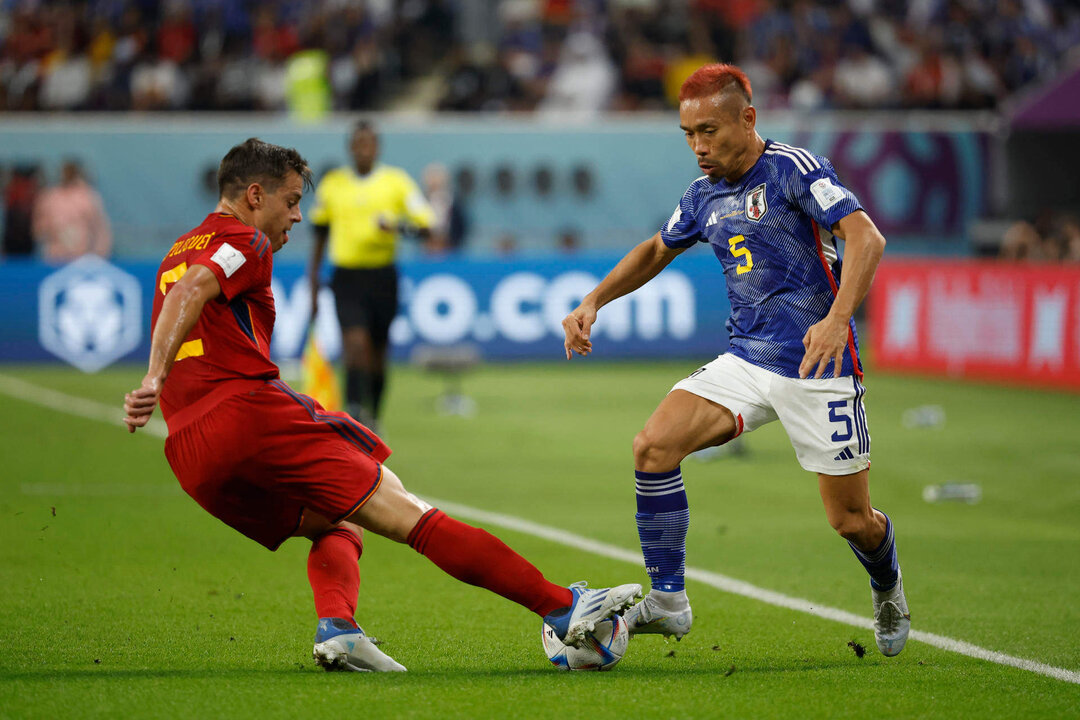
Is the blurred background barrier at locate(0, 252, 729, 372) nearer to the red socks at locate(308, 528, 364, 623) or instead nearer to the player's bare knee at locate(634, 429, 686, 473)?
the red socks at locate(308, 528, 364, 623)

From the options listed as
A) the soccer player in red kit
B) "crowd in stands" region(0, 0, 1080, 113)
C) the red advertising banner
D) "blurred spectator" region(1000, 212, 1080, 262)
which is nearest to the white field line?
"crowd in stands" region(0, 0, 1080, 113)

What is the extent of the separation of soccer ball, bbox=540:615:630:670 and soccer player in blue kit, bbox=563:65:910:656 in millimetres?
252

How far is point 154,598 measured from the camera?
6.35 m

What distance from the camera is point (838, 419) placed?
5336mm

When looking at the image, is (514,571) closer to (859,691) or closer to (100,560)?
(859,691)

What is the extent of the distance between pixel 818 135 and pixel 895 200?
193cm

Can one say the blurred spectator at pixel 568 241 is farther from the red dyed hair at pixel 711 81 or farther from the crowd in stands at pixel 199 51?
the red dyed hair at pixel 711 81

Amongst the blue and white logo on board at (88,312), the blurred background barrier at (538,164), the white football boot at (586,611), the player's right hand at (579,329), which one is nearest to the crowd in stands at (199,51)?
the blurred background barrier at (538,164)

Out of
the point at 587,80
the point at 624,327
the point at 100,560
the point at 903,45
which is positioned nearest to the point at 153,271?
the point at 624,327

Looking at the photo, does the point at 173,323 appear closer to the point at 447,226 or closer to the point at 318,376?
Result: the point at 318,376

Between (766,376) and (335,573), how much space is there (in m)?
1.72

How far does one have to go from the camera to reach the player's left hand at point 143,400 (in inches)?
174

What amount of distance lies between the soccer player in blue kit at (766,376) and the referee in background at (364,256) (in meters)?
6.53

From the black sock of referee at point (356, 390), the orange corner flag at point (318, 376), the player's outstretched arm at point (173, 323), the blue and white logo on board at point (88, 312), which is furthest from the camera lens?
the blue and white logo on board at point (88, 312)
